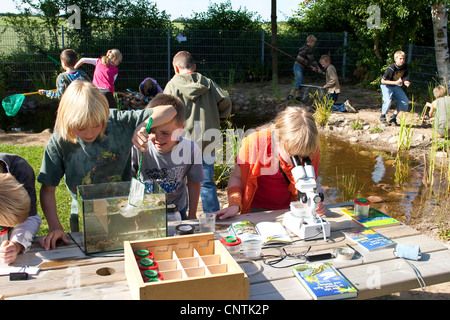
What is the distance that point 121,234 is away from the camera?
222 cm

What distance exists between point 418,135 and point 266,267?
20.9 ft

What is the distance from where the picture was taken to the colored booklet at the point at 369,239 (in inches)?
93.0

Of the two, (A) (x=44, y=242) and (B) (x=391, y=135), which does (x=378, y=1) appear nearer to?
(B) (x=391, y=135)

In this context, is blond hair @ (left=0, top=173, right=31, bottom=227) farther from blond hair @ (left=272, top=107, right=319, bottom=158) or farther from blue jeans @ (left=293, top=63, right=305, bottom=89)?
blue jeans @ (left=293, top=63, right=305, bottom=89)

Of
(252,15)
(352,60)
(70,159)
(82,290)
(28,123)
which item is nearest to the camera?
(82,290)

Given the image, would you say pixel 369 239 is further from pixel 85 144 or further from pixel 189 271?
pixel 85 144

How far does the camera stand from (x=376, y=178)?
6.19m

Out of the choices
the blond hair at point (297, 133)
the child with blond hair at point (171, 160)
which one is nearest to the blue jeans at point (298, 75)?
the child with blond hair at point (171, 160)

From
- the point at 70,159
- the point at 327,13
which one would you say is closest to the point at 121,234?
the point at 70,159

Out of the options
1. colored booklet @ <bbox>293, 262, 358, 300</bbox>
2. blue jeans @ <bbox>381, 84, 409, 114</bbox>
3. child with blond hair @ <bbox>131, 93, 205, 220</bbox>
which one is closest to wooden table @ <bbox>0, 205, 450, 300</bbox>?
colored booklet @ <bbox>293, 262, 358, 300</bbox>

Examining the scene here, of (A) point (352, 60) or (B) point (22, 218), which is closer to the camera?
(B) point (22, 218)

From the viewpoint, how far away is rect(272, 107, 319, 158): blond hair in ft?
8.50

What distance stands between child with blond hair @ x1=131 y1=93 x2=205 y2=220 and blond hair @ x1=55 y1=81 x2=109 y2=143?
50 centimetres

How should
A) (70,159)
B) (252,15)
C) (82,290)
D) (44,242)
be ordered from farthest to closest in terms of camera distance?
1. (252,15)
2. (70,159)
3. (44,242)
4. (82,290)
